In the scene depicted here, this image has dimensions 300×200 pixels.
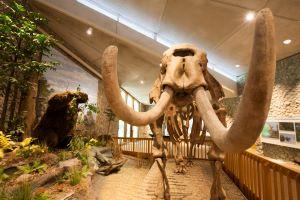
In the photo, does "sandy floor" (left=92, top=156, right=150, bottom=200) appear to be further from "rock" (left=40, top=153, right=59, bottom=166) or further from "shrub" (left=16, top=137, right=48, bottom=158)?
"shrub" (left=16, top=137, right=48, bottom=158)

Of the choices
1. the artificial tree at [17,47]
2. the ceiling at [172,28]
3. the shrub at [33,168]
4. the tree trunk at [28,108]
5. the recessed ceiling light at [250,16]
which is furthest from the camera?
the tree trunk at [28,108]

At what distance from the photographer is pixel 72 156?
576cm

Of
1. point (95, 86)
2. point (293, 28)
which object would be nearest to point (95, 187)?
point (293, 28)

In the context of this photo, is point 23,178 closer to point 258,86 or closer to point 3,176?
point 3,176

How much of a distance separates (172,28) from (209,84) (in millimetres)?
5016

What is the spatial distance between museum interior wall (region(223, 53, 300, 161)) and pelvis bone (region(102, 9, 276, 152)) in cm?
586

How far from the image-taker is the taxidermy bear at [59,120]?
5.48 metres

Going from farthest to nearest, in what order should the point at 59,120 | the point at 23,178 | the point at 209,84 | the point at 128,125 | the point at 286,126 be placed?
the point at 128,125
the point at 286,126
the point at 59,120
the point at 23,178
the point at 209,84

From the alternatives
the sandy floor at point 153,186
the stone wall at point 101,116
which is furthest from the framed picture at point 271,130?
the stone wall at point 101,116

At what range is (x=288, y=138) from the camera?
6359 mm

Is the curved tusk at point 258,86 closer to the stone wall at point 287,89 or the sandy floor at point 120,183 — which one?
the sandy floor at point 120,183

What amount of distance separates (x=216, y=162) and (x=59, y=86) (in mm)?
8843

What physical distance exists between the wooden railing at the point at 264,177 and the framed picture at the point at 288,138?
8.73 feet

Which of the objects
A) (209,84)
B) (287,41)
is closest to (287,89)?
(287,41)
